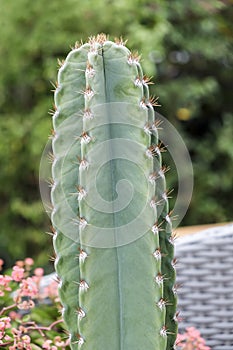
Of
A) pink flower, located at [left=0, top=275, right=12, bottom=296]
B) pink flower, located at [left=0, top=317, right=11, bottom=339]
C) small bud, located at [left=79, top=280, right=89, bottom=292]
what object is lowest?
small bud, located at [left=79, top=280, right=89, bottom=292]

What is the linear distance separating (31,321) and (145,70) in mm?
2133

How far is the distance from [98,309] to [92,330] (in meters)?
0.03

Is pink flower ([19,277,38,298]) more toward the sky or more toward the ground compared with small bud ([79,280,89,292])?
more toward the sky

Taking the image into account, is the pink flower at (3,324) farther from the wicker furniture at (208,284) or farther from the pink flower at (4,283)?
the wicker furniture at (208,284)

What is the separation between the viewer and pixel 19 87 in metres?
3.82

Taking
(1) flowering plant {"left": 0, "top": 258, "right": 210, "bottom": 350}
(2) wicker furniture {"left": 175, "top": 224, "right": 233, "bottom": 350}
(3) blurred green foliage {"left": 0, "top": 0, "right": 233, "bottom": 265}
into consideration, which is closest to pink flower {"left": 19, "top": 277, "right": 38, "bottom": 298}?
(1) flowering plant {"left": 0, "top": 258, "right": 210, "bottom": 350}

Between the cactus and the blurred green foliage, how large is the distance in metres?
2.26

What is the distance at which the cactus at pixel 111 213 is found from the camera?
2.97 feet

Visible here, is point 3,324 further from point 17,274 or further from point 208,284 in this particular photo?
point 208,284

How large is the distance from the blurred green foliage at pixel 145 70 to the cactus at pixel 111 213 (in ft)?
7.41

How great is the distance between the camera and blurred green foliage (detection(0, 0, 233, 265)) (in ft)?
11.1

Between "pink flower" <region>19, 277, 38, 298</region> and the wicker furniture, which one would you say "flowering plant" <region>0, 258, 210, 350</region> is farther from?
the wicker furniture

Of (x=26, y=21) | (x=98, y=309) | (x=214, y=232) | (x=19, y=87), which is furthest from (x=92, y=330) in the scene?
(x=19, y=87)

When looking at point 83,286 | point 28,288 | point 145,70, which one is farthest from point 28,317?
point 145,70
